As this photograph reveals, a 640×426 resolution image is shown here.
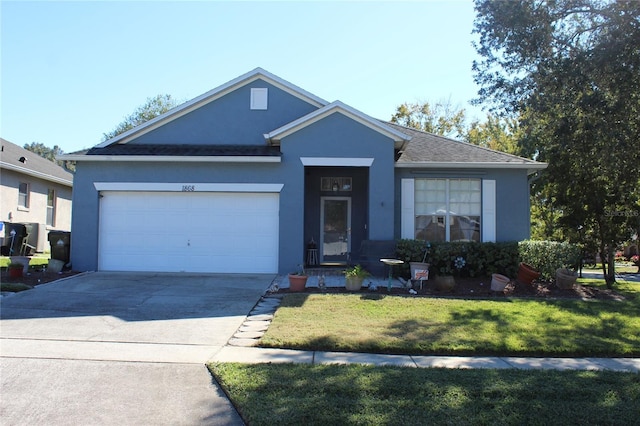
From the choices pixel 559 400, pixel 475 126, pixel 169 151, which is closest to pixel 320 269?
pixel 169 151

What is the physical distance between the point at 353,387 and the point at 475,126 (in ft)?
112

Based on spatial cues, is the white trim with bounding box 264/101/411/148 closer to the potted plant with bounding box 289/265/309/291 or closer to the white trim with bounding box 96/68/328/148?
the white trim with bounding box 96/68/328/148

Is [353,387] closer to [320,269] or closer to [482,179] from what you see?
[320,269]

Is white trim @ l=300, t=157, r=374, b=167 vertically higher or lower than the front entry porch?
higher

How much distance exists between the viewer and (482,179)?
537 inches

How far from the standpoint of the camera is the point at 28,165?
66.3 ft

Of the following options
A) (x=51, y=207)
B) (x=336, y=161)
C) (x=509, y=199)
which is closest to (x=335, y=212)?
(x=336, y=161)

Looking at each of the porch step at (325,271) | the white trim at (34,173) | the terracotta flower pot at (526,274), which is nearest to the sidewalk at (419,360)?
the terracotta flower pot at (526,274)

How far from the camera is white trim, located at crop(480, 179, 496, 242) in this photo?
13555 millimetres

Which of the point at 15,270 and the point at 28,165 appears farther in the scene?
the point at 28,165

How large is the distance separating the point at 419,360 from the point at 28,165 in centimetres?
2062

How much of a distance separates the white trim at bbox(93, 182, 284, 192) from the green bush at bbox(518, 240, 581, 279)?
274 inches

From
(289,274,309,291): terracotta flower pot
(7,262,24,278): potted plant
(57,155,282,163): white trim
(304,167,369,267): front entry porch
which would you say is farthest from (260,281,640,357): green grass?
(7,262,24,278): potted plant

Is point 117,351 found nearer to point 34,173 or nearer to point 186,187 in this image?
point 186,187
